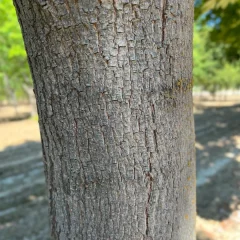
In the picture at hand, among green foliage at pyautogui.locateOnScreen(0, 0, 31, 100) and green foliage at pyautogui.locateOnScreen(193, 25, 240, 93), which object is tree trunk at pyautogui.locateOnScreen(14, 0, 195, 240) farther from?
green foliage at pyautogui.locateOnScreen(193, 25, 240, 93)

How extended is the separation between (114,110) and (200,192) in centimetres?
384

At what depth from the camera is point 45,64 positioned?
81cm

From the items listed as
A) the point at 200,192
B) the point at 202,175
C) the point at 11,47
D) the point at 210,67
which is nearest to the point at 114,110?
the point at 200,192

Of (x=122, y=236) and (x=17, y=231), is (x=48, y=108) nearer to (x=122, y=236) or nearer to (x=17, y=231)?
(x=122, y=236)

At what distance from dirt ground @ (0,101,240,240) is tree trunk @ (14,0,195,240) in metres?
2.62

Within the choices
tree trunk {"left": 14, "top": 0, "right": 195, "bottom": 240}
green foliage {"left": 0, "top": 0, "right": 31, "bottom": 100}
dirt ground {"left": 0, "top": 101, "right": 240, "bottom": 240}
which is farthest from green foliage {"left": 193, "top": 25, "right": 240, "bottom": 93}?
Answer: tree trunk {"left": 14, "top": 0, "right": 195, "bottom": 240}

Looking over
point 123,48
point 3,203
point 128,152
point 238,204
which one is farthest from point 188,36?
point 3,203

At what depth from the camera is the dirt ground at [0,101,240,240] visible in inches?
135

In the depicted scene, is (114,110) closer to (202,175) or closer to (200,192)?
(200,192)

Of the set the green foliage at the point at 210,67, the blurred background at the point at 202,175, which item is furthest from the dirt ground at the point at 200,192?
the green foliage at the point at 210,67

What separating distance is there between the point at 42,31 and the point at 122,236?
0.74m

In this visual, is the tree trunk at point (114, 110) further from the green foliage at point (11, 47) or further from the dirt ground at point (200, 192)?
the green foliage at point (11, 47)

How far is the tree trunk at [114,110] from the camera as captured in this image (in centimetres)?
76

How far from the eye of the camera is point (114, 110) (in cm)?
82
